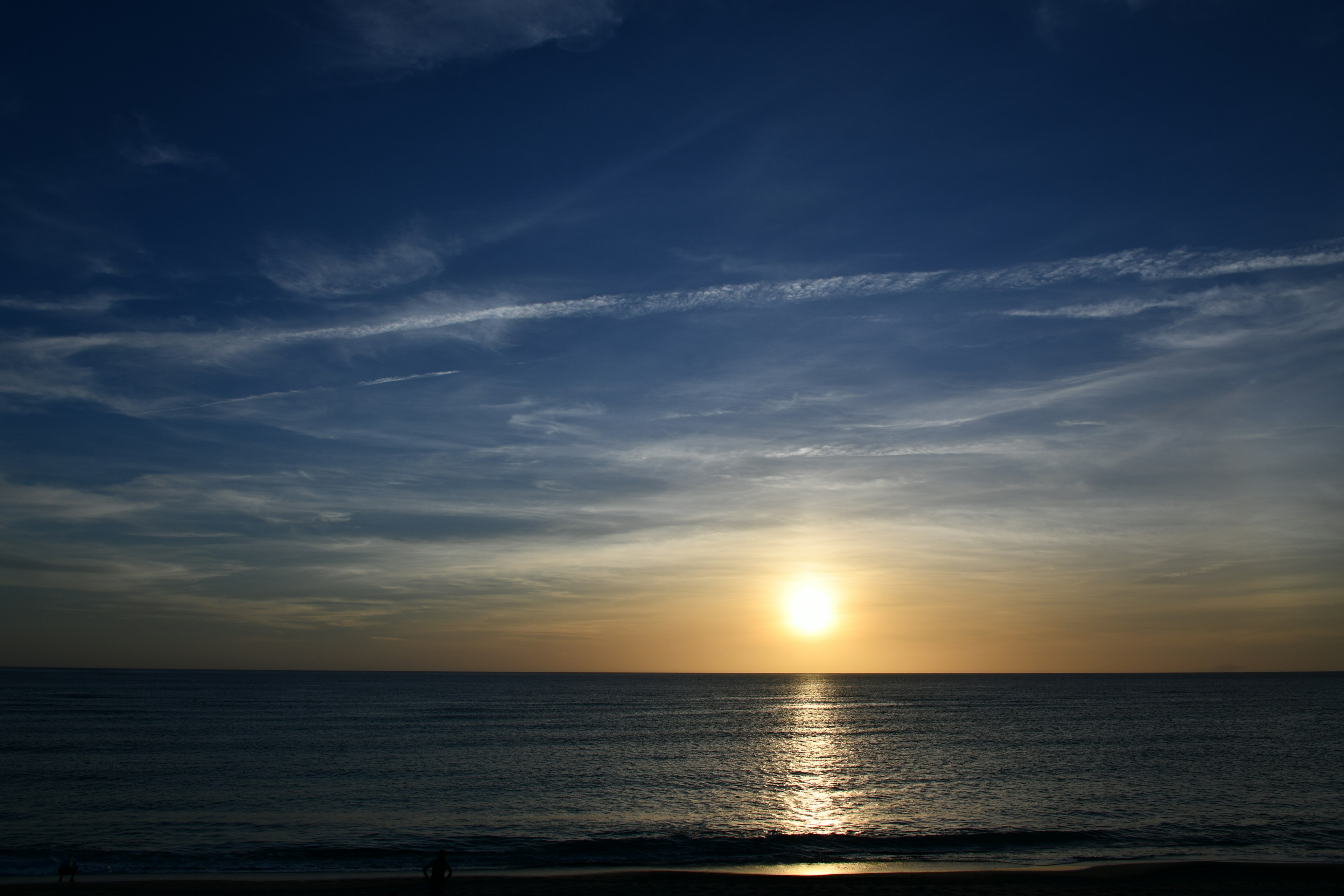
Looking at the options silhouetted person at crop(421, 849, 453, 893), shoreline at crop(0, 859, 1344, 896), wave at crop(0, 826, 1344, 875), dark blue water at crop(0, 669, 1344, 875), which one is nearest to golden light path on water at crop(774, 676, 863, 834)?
dark blue water at crop(0, 669, 1344, 875)

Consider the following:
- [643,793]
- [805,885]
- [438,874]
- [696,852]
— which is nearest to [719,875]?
[805,885]

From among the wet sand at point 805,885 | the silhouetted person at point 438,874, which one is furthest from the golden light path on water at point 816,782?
the silhouetted person at point 438,874

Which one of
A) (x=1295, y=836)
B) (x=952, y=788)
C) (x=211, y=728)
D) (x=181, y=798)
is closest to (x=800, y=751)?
(x=952, y=788)

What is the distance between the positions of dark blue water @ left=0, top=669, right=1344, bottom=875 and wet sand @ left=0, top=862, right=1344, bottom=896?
3153 mm

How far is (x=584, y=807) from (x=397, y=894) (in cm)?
1838

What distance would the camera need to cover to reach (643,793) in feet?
161

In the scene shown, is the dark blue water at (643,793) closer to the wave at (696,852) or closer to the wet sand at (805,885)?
the wave at (696,852)

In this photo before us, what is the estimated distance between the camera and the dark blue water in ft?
117

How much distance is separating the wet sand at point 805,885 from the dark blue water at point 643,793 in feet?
10.3

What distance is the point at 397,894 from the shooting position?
2756cm

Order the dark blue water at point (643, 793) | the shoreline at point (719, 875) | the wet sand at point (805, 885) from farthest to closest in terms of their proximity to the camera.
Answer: the dark blue water at point (643, 793)
the shoreline at point (719, 875)
the wet sand at point (805, 885)

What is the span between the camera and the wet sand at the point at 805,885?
1111 inches

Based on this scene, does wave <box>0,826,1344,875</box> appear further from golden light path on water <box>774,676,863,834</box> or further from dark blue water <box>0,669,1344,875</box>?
golden light path on water <box>774,676,863,834</box>

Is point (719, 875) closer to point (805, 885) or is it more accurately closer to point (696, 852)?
point (805, 885)
